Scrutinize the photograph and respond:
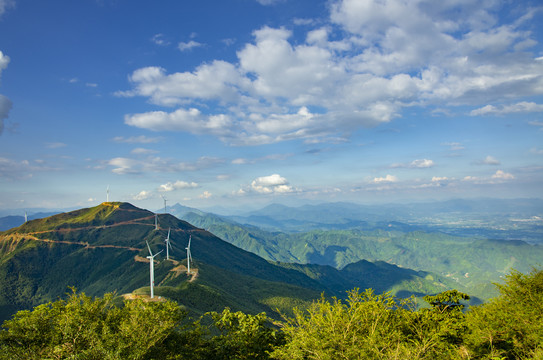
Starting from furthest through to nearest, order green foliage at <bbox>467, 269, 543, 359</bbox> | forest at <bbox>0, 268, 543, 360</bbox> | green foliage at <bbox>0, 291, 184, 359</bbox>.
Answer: green foliage at <bbox>467, 269, 543, 359</bbox> < forest at <bbox>0, 268, 543, 360</bbox> < green foliage at <bbox>0, 291, 184, 359</bbox>

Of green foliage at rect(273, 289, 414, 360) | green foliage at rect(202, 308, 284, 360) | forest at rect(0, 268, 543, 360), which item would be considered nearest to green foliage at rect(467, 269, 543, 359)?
forest at rect(0, 268, 543, 360)

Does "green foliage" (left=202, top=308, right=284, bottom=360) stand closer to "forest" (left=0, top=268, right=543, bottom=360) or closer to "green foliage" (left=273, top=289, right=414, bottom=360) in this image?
"forest" (left=0, top=268, right=543, bottom=360)

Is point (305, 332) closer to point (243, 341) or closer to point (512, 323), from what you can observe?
point (243, 341)

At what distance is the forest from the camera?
31.9m

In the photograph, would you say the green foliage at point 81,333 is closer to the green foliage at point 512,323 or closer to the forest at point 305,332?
the forest at point 305,332

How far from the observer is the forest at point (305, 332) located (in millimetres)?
31922

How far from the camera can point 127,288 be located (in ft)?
651

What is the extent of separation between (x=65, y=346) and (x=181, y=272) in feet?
556

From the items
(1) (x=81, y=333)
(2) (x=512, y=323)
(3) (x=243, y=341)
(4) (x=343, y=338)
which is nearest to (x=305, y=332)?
(4) (x=343, y=338)

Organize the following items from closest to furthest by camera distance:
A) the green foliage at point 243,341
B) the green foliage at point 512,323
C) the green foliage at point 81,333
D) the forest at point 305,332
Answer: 1. the green foliage at point 81,333
2. the forest at point 305,332
3. the green foliage at point 512,323
4. the green foliage at point 243,341

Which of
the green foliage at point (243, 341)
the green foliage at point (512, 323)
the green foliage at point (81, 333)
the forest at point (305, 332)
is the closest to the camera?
the green foliage at point (81, 333)

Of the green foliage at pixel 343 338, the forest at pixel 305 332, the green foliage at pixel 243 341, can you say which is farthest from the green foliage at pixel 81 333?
the green foliage at pixel 343 338

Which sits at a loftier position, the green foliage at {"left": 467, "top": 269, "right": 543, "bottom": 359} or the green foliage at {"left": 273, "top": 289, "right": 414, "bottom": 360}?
the green foliage at {"left": 273, "top": 289, "right": 414, "bottom": 360}

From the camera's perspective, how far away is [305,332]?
111ft
